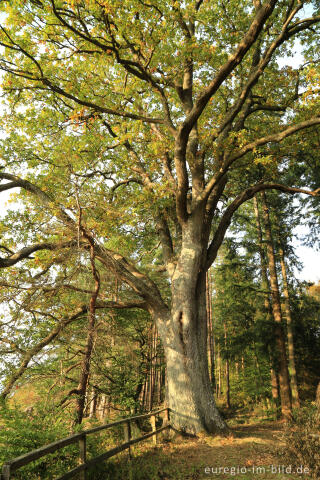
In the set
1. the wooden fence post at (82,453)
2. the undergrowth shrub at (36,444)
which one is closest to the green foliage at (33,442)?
the undergrowth shrub at (36,444)

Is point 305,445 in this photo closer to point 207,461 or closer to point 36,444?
point 207,461

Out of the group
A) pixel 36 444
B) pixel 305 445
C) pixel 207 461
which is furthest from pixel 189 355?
Answer: pixel 36 444

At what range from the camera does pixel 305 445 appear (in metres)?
4.83

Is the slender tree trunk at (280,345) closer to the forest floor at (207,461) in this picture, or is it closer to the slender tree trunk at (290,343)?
the slender tree trunk at (290,343)

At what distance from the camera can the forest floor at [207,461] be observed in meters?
4.84

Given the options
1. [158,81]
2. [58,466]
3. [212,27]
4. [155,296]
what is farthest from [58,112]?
[58,466]

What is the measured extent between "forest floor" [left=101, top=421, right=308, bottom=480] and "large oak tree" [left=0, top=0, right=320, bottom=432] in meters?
0.65

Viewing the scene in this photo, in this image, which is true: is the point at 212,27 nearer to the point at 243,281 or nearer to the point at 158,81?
the point at 158,81

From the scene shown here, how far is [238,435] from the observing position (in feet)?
24.6

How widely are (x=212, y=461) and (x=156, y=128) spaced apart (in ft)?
32.2

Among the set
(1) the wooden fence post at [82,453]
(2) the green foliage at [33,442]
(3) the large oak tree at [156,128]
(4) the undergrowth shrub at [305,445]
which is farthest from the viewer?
(3) the large oak tree at [156,128]

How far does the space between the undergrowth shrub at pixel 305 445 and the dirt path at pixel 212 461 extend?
179mm

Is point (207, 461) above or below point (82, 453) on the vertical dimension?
below

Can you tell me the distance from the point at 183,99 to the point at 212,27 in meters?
2.61
